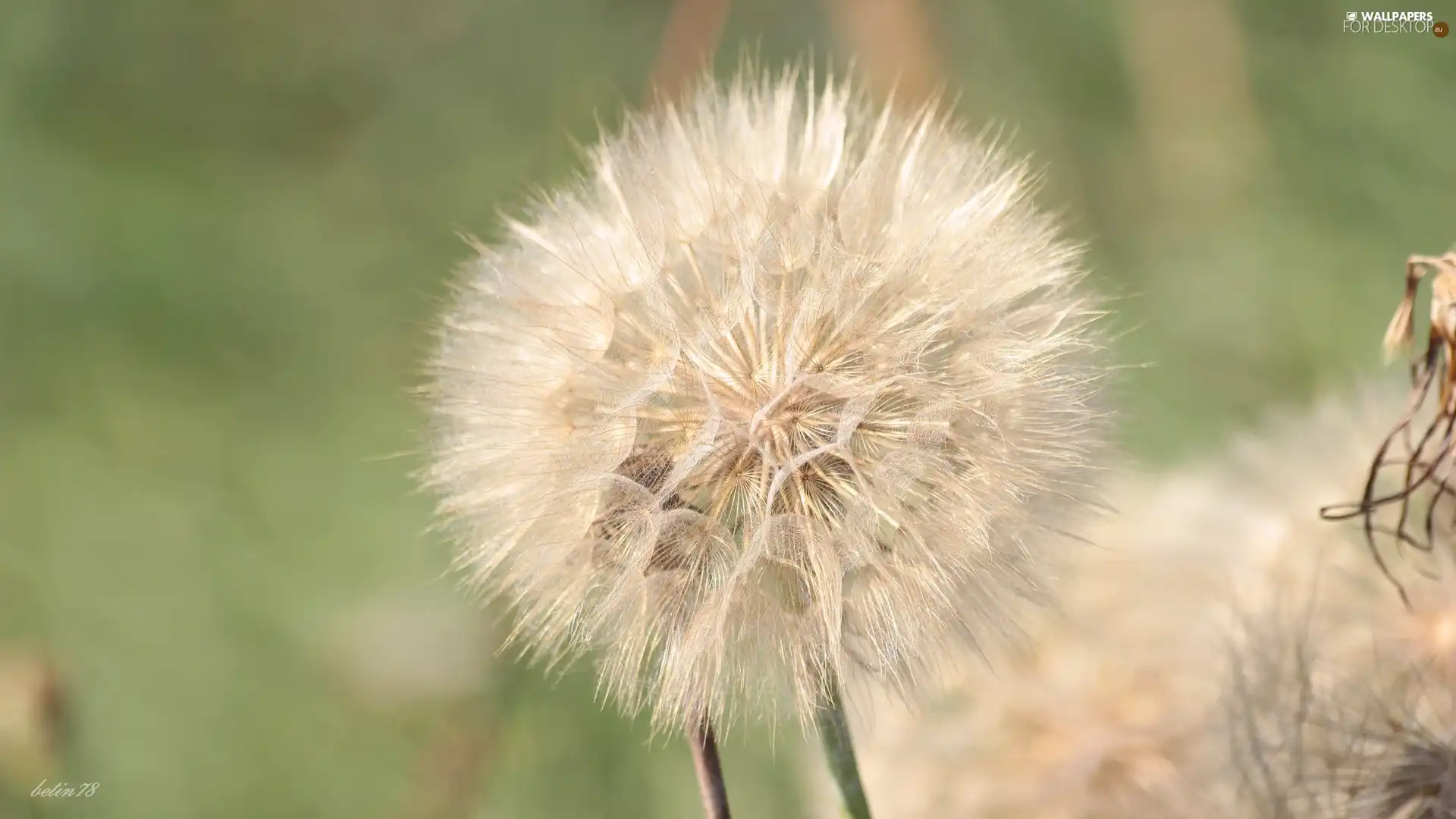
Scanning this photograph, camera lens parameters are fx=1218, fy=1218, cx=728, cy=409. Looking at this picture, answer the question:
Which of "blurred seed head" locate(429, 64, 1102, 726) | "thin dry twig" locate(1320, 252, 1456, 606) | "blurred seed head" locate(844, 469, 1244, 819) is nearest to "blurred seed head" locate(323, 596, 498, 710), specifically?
"blurred seed head" locate(844, 469, 1244, 819)

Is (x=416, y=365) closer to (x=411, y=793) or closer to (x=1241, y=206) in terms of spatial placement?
(x=411, y=793)

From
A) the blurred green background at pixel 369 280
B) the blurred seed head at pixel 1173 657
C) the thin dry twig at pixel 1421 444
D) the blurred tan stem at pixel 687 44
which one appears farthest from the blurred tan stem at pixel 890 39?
the thin dry twig at pixel 1421 444

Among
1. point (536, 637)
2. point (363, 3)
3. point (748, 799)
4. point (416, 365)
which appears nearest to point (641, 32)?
point (363, 3)

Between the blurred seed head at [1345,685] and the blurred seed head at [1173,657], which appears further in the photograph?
the blurred seed head at [1173,657]

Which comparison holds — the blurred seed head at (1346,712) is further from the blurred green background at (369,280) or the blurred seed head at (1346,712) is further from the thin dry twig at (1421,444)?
the blurred green background at (369,280)

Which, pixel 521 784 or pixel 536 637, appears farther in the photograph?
pixel 521 784

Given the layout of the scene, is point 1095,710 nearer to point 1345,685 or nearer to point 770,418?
point 1345,685
